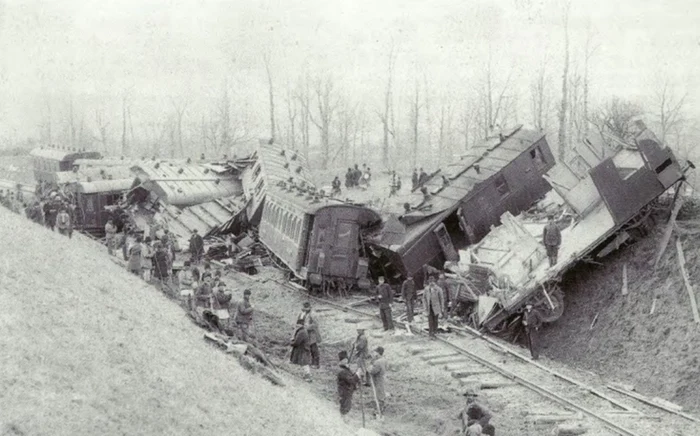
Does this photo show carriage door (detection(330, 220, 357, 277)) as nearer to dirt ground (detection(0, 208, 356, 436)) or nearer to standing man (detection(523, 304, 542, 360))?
standing man (detection(523, 304, 542, 360))

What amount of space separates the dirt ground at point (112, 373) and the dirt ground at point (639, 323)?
6.42 metres

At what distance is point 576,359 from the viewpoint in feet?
49.9

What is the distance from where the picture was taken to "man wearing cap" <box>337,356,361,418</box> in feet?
37.1

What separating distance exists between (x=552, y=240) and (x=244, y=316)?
7.63m

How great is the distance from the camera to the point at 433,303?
16.2 metres

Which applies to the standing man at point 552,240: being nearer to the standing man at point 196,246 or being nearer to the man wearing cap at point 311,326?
the man wearing cap at point 311,326

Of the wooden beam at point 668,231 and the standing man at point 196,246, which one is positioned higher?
the wooden beam at point 668,231

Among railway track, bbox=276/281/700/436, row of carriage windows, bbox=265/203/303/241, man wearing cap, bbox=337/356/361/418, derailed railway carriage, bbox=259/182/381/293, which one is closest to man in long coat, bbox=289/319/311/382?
man wearing cap, bbox=337/356/361/418

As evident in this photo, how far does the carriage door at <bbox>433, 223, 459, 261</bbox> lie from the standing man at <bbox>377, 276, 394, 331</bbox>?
3361 mm

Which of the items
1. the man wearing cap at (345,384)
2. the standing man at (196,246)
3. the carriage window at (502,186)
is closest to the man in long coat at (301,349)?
the man wearing cap at (345,384)

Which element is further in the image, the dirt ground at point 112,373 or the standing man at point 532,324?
the standing man at point 532,324

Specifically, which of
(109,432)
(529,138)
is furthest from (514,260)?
(109,432)

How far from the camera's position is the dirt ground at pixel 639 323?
42.2 ft

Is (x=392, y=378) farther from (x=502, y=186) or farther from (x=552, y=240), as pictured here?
(x=502, y=186)
